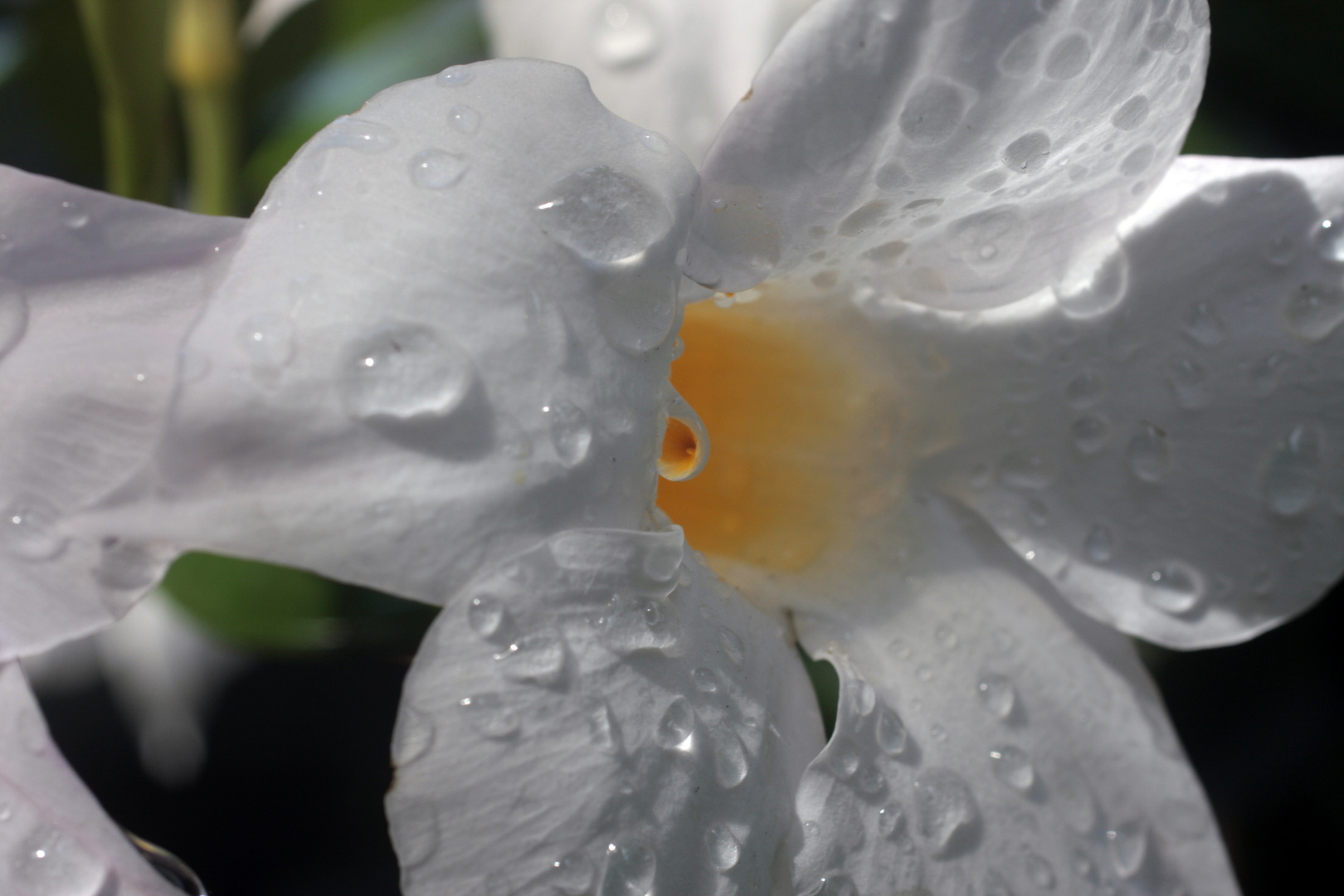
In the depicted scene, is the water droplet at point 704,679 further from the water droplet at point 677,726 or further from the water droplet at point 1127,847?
the water droplet at point 1127,847

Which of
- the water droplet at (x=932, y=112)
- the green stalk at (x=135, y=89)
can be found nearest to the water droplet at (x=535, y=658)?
the water droplet at (x=932, y=112)

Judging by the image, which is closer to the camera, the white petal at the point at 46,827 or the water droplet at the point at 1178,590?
the white petal at the point at 46,827

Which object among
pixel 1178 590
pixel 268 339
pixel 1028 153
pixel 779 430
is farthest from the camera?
pixel 779 430

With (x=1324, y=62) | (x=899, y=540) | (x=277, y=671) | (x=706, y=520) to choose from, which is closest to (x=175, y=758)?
(x=277, y=671)

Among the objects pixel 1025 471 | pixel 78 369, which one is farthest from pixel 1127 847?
pixel 78 369

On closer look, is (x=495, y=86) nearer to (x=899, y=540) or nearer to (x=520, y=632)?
(x=520, y=632)

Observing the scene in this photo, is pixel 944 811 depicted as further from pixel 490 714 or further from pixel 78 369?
pixel 78 369
